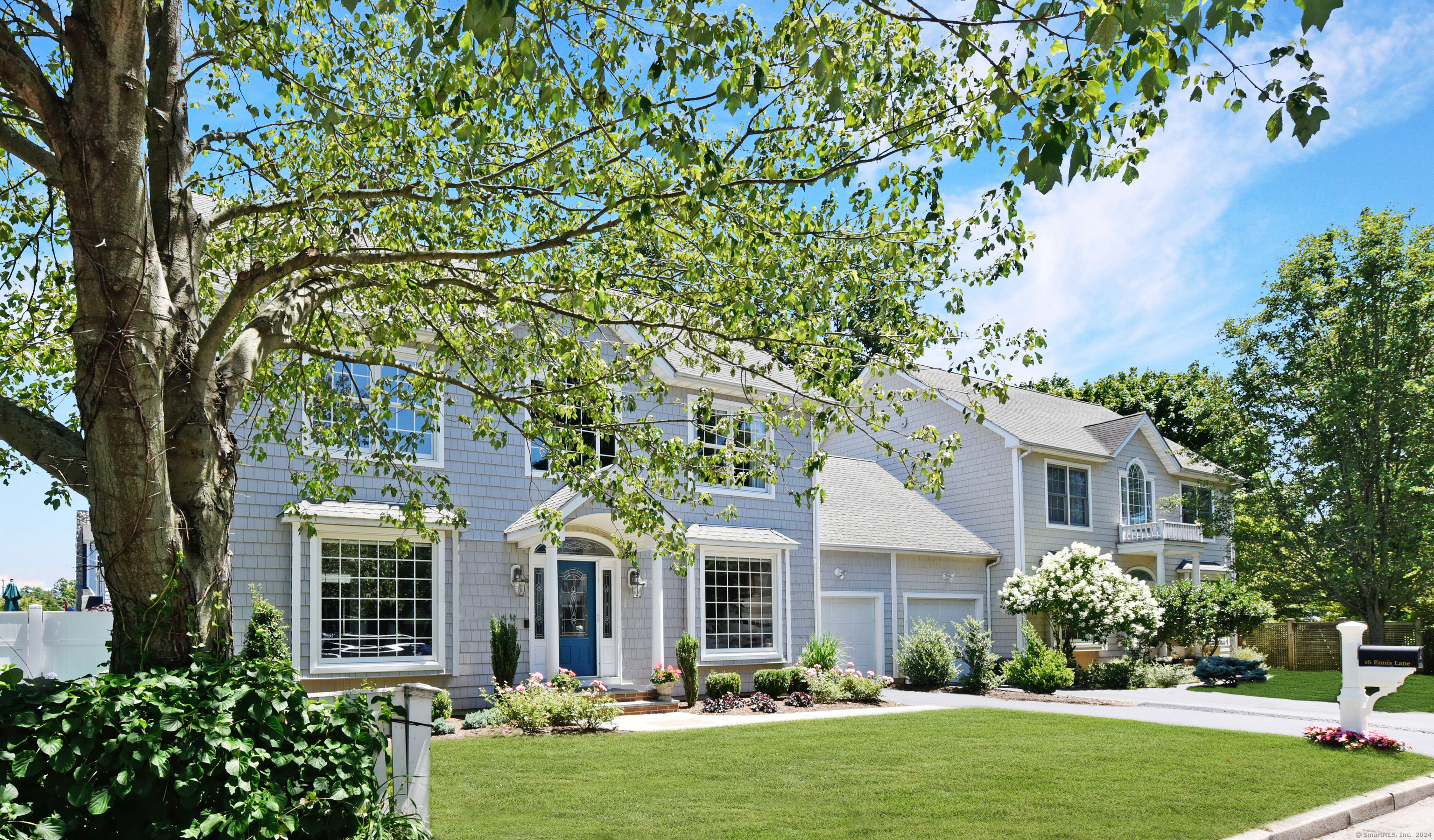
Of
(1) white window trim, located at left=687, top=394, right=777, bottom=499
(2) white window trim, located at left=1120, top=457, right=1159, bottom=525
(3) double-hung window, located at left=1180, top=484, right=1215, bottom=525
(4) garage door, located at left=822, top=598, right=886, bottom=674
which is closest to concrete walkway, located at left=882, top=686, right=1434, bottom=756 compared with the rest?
(4) garage door, located at left=822, top=598, right=886, bottom=674

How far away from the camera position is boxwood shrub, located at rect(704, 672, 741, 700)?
16.2m

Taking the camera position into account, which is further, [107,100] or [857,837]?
[857,837]

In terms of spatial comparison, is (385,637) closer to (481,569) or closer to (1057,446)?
(481,569)

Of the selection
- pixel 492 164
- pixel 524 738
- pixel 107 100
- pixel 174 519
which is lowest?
pixel 524 738

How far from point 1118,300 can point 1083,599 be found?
763 cm

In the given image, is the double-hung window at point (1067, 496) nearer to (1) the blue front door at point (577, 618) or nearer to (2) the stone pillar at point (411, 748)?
(1) the blue front door at point (577, 618)

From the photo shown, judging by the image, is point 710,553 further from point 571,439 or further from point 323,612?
point 571,439

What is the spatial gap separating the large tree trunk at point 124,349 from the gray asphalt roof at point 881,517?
51.3ft

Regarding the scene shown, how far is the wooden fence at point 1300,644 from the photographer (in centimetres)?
2492

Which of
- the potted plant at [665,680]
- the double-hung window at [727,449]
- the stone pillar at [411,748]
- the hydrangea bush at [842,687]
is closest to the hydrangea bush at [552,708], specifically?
the potted plant at [665,680]

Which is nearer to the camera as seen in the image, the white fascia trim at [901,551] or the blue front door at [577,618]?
the blue front door at [577,618]

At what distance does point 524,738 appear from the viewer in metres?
12.1

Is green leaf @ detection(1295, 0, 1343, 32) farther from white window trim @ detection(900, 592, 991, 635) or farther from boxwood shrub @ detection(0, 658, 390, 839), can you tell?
white window trim @ detection(900, 592, 991, 635)

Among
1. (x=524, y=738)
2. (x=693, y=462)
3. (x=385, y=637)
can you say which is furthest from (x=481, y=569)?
(x=693, y=462)
